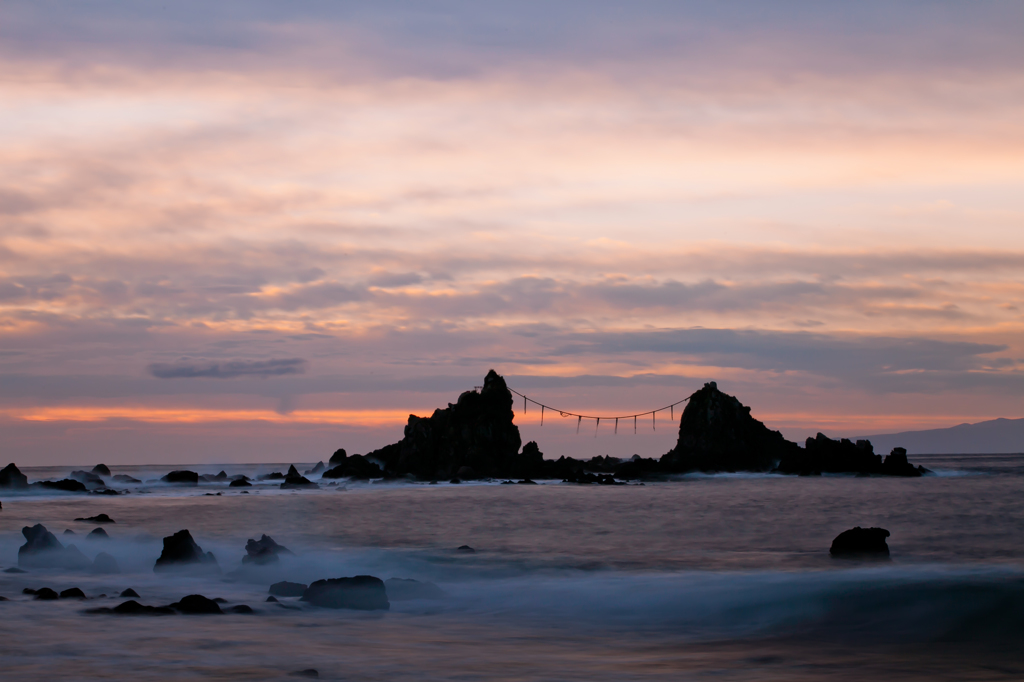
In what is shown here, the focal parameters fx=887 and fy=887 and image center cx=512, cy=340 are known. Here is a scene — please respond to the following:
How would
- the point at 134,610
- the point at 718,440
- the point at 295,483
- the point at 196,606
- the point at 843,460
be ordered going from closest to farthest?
the point at 134,610, the point at 196,606, the point at 295,483, the point at 843,460, the point at 718,440

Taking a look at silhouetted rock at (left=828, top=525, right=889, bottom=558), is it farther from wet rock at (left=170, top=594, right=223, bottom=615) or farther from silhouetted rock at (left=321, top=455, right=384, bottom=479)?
silhouetted rock at (left=321, top=455, right=384, bottom=479)

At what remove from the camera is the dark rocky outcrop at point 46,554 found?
23.4m

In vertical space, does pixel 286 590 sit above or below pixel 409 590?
above

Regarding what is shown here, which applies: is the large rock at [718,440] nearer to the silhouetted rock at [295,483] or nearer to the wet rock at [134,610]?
the silhouetted rock at [295,483]

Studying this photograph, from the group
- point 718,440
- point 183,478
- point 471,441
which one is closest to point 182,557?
point 471,441

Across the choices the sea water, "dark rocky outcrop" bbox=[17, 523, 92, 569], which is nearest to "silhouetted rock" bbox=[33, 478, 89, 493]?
the sea water

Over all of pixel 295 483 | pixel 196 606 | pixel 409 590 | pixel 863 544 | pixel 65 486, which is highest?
pixel 863 544

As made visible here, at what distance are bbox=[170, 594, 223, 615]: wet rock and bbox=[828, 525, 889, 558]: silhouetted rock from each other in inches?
661

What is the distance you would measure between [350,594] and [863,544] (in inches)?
589

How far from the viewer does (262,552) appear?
23.8 metres

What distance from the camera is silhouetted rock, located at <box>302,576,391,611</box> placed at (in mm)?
17547

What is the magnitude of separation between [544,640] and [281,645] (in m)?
4.62

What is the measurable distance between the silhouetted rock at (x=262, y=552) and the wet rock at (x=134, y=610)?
6977 mm

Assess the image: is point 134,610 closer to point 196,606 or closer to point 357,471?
point 196,606
